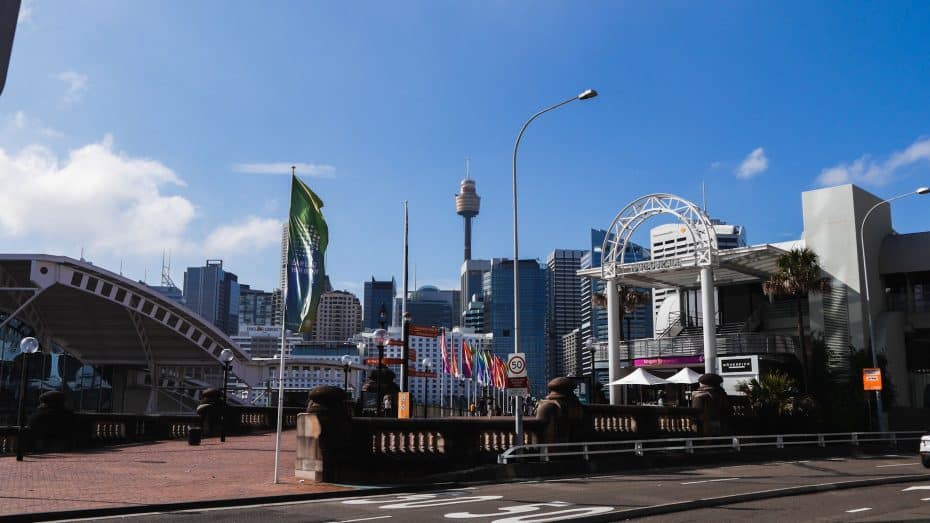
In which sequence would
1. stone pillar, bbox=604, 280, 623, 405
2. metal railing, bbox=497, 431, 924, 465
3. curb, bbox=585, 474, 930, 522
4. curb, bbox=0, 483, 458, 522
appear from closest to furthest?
1. curb, bbox=0, 483, 458, 522
2. curb, bbox=585, 474, 930, 522
3. metal railing, bbox=497, 431, 924, 465
4. stone pillar, bbox=604, 280, 623, 405

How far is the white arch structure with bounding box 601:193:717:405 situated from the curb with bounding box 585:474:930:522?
20667 millimetres

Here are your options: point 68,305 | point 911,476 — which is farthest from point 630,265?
point 68,305

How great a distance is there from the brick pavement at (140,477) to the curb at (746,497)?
7090 mm

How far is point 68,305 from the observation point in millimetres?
77188

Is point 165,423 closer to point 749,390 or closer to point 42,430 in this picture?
point 42,430

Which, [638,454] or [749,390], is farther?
[749,390]

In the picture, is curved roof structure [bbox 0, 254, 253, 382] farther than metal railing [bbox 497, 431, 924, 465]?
Yes

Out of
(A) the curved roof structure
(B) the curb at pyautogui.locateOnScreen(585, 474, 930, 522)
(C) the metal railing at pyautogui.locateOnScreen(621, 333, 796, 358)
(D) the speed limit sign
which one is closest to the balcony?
(C) the metal railing at pyautogui.locateOnScreen(621, 333, 796, 358)

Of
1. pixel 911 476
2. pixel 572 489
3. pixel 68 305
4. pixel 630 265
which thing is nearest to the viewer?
pixel 572 489

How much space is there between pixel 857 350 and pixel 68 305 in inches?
2740

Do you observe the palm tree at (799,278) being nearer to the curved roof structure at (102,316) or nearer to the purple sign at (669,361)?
the purple sign at (669,361)

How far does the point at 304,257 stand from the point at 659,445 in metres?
17.7

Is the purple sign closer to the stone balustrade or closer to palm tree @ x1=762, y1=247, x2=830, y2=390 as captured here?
palm tree @ x1=762, y1=247, x2=830, y2=390

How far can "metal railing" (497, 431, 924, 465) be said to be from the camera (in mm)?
23141
